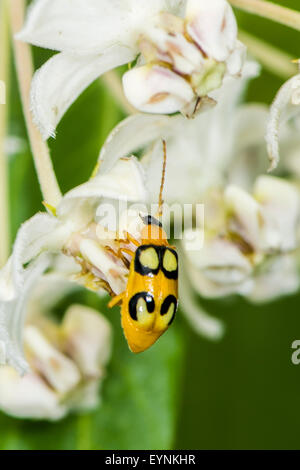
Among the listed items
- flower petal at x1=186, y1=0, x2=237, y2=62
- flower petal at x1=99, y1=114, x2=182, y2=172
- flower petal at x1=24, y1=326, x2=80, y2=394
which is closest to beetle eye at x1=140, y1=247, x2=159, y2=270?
flower petal at x1=99, y1=114, x2=182, y2=172

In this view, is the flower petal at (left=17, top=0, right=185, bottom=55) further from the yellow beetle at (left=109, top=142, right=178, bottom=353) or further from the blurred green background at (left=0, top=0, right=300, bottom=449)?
the blurred green background at (left=0, top=0, right=300, bottom=449)

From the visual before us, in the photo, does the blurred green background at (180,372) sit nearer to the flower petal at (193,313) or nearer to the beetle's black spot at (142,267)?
the flower petal at (193,313)

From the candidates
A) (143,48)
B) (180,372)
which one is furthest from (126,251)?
(180,372)

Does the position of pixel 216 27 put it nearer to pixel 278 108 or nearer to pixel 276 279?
pixel 278 108

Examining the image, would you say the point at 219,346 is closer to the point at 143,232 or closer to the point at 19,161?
the point at 19,161

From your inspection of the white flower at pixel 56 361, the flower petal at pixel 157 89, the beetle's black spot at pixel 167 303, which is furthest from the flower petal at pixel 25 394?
the flower petal at pixel 157 89

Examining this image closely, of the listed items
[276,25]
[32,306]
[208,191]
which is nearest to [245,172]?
[208,191]
